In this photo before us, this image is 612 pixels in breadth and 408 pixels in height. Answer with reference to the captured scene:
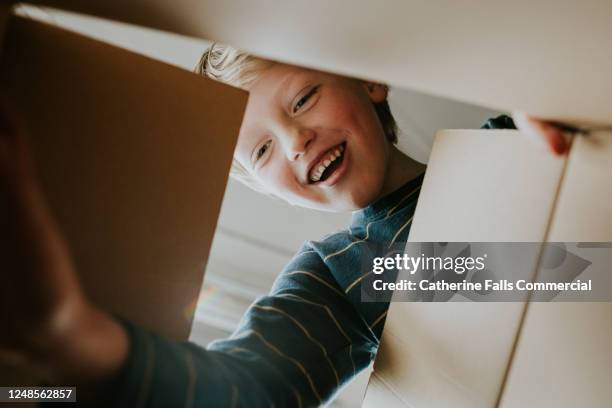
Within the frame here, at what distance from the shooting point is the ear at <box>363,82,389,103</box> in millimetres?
800

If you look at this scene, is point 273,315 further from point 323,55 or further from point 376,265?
point 323,55

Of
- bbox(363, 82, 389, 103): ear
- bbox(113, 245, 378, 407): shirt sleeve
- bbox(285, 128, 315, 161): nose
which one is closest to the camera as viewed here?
bbox(113, 245, 378, 407): shirt sleeve

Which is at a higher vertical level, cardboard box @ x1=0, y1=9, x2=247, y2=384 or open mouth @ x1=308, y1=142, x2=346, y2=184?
open mouth @ x1=308, y1=142, x2=346, y2=184

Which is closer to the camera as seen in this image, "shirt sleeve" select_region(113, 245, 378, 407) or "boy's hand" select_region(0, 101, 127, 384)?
"boy's hand" select_region(0, 101, 127, 384)

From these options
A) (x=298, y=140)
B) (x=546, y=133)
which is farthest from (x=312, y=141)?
(x=546, y=133)

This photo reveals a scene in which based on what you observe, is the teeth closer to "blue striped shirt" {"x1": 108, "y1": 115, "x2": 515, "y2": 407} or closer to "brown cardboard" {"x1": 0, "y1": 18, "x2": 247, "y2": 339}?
"blue striped shirt" {"x1": 108, "y1": 115, "x2": 515, "y2": 407}

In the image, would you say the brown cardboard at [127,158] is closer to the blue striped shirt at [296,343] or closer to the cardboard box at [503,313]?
the blue striped shirt at [296,343]

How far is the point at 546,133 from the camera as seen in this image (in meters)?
0.48

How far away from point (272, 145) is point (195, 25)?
0.29m

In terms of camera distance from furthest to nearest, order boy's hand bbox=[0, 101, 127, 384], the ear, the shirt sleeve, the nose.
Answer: the ear
the nose
the shirt sleeve
boy's hand bbox=[0, 101, 127, 384]

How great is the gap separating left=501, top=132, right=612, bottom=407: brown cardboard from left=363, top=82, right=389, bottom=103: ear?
14.7 inches

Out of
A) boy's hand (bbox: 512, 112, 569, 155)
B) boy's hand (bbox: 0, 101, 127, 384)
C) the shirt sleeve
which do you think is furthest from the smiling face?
boy's hand (bbox: 0, 101, 127, 384)

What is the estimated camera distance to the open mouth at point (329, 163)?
2.18 ft

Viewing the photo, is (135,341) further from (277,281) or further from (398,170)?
(398,170)
